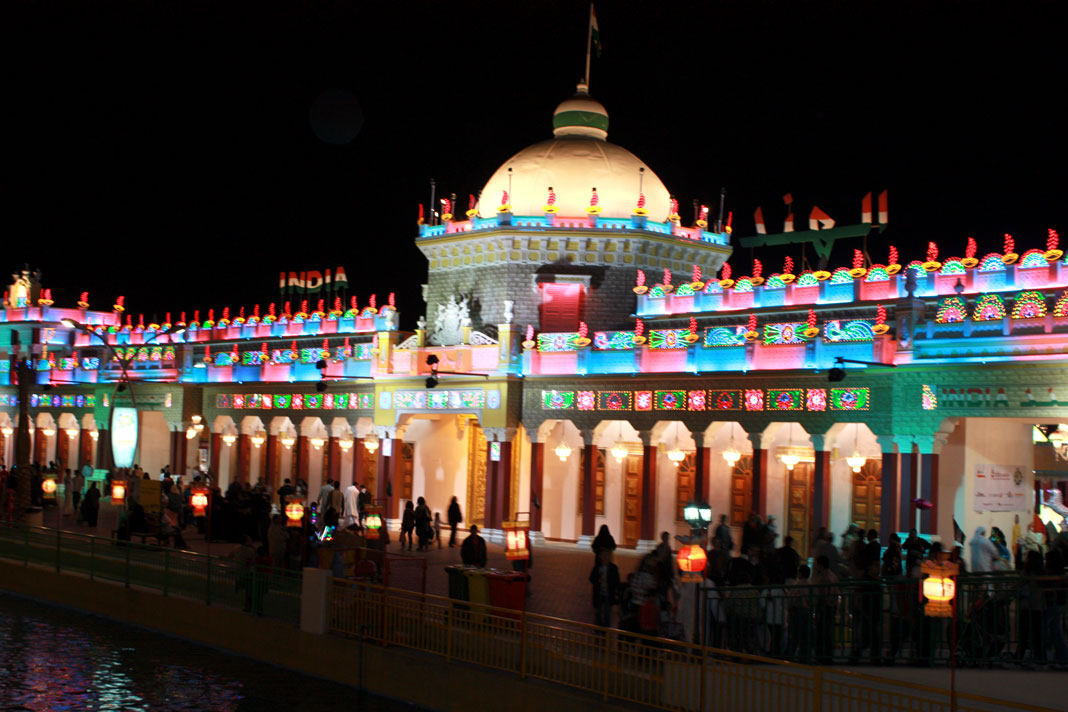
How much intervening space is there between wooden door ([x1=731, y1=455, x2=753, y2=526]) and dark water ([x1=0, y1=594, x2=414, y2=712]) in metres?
15.5

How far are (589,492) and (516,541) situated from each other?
12199 mm

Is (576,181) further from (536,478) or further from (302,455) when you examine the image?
(302,455)

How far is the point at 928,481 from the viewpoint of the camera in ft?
83.6

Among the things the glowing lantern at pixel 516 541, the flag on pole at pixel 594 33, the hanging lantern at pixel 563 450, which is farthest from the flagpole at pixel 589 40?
the glowing lantern at pixel 516 541

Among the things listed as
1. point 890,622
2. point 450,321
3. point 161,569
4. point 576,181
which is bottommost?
point 161,569

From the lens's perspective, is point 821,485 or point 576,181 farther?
point 576,181

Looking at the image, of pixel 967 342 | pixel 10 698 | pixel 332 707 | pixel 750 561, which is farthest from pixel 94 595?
pixel 967 342

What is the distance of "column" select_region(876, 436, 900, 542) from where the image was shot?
26.1 m

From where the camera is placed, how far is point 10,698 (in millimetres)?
16406

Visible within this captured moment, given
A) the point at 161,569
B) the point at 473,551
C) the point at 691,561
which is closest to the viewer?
the point at 691,561

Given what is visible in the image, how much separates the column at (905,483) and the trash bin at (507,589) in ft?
36.3

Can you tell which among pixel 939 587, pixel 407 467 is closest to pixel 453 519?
pixel 407 467

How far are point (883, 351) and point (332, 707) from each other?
1482 cm

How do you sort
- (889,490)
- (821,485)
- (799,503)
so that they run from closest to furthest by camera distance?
(889,490) → (821,485) → (799,503)
